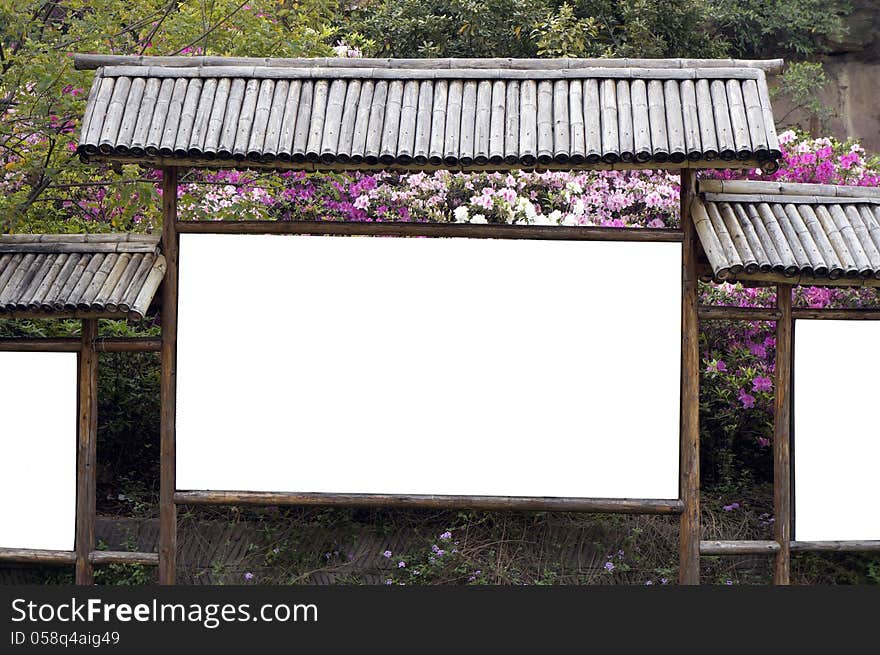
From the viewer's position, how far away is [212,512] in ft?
24.9

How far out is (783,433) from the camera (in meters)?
5.82

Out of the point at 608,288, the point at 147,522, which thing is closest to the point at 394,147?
the point at 608,288

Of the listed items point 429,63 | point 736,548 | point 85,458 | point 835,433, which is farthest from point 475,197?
point 85,458

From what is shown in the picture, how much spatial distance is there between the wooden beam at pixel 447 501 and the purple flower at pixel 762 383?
6.85 feet

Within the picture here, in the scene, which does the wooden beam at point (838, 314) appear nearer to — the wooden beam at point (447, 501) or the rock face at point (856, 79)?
the wooden beam at point (447, 501)

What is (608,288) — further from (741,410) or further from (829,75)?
(829,75)

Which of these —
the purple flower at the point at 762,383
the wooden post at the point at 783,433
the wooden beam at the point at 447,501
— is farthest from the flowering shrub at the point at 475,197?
the wooden beam at the point at 447,501

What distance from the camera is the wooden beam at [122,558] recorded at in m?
5.77

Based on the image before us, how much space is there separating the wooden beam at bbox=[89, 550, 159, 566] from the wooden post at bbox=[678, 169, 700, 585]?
3198 millimetres

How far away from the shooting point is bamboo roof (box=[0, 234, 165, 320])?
5355 mm

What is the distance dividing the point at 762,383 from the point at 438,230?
3.15 metres

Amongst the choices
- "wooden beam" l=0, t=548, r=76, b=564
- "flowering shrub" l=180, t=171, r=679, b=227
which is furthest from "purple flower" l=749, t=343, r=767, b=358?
"wooden beam" l=0, t=548, r=76, b=564

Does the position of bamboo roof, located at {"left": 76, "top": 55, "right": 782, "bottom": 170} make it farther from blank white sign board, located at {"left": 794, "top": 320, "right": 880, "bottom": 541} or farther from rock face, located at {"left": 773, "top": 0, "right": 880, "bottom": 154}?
rock face, located at {"left": 773, "top": 0, "right": 880, "bottom": 154}

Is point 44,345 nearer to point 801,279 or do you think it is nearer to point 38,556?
point 38,556
